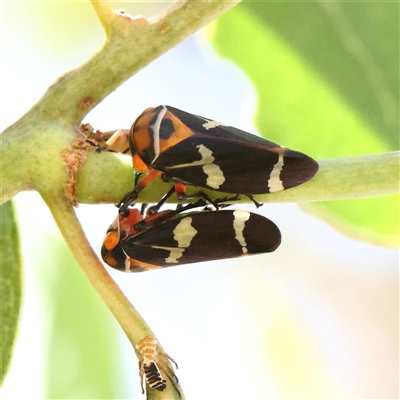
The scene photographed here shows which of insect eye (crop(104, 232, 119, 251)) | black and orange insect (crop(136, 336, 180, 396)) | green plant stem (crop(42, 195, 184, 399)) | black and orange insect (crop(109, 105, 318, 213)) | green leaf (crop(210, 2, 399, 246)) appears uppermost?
green leaf (crop(210, 2, 399, 246))

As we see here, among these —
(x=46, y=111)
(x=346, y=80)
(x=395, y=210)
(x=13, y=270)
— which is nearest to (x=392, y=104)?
(x=346, y=80)

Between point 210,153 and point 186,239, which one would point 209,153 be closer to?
point 210,153

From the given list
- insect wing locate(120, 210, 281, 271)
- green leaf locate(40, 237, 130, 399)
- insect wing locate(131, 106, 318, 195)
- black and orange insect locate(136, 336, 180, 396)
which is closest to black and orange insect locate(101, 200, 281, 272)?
insect wing locate(120, 210, 281, 271)

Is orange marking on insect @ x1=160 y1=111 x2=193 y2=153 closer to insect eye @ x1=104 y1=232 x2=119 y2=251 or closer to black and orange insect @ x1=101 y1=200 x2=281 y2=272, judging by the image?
black and orange insect @ x1=101 y1=200 x2=281 y2=272

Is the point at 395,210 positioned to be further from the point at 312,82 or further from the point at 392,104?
the point at 312,82

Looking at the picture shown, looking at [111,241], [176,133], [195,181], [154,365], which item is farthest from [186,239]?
[154,365]

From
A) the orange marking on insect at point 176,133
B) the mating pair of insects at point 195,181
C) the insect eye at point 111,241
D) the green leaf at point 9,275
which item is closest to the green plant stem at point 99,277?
the mating pair of insects at point 195,181
